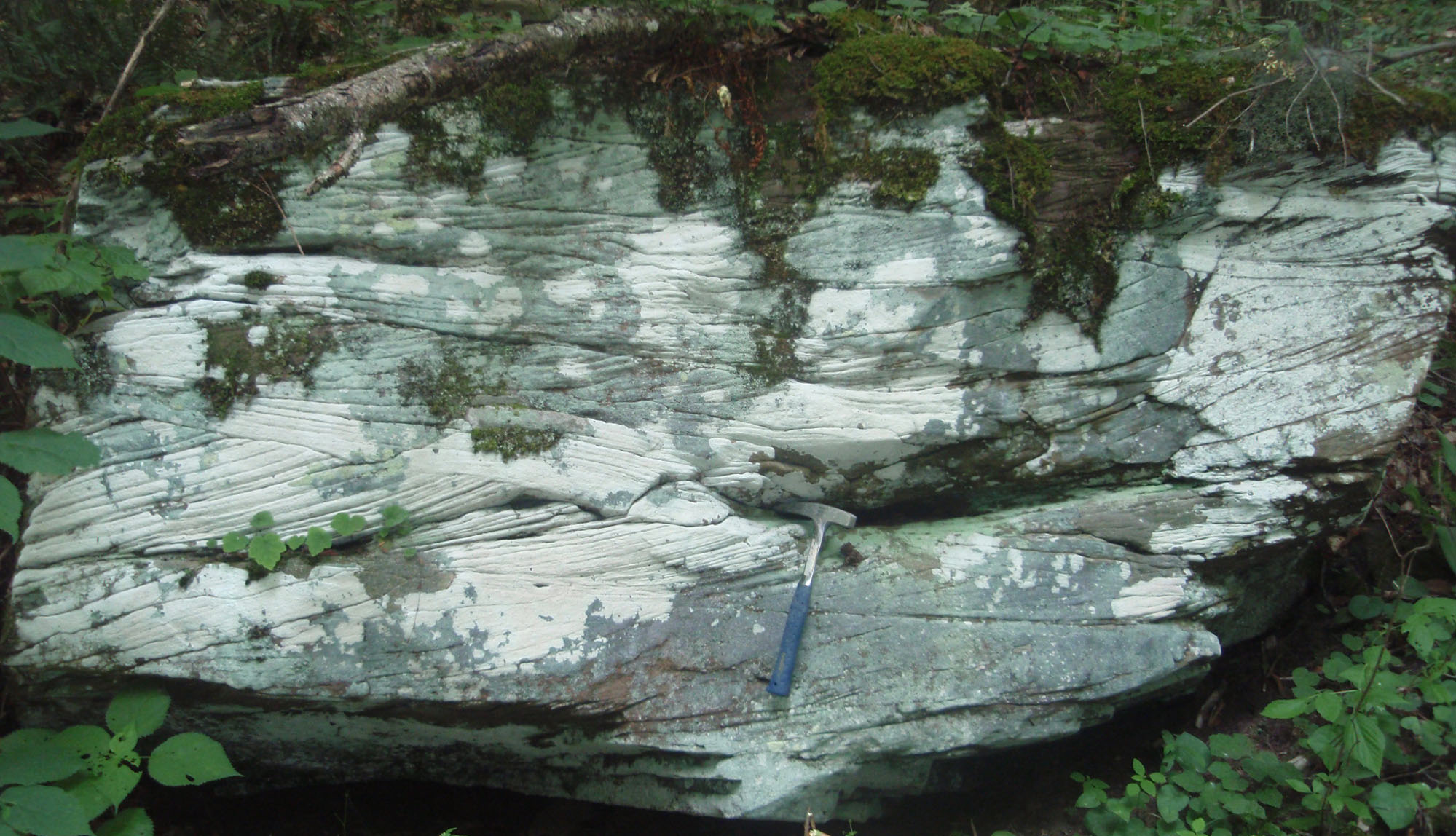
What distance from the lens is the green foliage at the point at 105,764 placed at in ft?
7.79

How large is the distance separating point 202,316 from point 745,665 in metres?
2.51

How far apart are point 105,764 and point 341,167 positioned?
89.2 inches

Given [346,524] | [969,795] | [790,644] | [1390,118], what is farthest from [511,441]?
[1390,118]

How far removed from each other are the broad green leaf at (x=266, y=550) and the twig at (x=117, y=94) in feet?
4.77

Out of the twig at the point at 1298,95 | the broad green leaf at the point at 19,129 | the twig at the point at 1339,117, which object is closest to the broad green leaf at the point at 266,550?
the broad green leaf at the point at 19,129

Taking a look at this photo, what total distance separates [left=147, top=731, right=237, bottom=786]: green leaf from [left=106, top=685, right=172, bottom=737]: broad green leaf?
0.13m

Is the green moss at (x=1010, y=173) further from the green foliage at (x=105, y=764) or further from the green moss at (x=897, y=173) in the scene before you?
the green foliage at (x=105, y=764)

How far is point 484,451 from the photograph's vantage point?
3.14 meters

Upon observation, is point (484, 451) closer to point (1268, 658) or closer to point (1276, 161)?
point (1276, 161)

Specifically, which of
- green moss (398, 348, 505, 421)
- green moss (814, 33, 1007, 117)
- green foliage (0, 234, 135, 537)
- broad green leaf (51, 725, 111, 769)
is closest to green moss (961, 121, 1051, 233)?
green moss (814, 33, 1007, 117)

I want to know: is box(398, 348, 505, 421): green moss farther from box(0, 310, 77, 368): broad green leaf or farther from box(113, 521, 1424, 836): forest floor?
box(113, 521, 1424, 836): forest floor

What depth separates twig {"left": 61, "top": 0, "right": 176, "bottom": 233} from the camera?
307 cm

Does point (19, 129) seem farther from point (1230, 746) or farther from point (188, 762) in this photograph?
point (1230, 746)

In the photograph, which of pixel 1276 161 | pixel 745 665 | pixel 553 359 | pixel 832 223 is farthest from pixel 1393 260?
pixel 553 359
